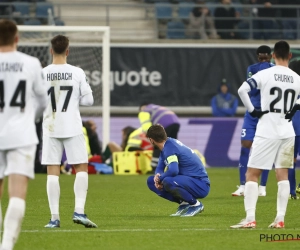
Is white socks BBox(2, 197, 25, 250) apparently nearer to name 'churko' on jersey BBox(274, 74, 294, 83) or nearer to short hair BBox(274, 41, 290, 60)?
name 'churko' on jersey BBox(274, 74, 294, 83)

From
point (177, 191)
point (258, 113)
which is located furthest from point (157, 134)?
point (258, 113)

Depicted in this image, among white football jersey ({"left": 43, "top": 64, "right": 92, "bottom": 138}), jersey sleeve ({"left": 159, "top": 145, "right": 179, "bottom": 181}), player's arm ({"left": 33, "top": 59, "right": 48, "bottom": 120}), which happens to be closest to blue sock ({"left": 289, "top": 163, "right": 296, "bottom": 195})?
jersey sleeve ({"left": 159, "top": 145, "right": 179, "bottom": 181})

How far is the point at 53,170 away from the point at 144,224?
48.1 inches

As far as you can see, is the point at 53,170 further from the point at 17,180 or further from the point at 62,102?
the point at 17,180

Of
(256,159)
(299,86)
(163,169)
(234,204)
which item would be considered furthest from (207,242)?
(234,204)

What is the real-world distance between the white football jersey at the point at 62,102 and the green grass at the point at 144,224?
106cm

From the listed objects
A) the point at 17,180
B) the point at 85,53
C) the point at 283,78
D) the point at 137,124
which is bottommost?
the point at 137,124

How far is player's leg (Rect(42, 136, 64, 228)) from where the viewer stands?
9289 millimetres

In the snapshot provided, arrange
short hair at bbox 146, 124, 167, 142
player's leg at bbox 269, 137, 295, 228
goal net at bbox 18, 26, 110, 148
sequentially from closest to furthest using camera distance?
player's leg at bbox 269, 137, 295, 228
short hair at bbox 146, 124, 167, 142
goal net at bbox 18, 26, 110, 148

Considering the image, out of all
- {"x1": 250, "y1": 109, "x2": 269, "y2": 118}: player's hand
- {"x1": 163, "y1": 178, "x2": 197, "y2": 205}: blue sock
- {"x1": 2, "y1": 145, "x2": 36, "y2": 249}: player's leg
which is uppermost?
{"x1": 250, "y1": 109, "x2": 269, "y2": 118}: player's hand

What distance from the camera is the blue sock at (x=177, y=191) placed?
415 inches

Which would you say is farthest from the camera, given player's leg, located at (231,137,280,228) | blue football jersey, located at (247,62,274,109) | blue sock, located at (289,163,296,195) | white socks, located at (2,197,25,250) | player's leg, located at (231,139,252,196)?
player's leg, located at (231,139,252,196)

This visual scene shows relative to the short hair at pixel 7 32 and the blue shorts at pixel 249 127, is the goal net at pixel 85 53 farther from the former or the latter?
the short hair at pixel 7 32

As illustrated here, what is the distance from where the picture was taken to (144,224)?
9.73 metres
